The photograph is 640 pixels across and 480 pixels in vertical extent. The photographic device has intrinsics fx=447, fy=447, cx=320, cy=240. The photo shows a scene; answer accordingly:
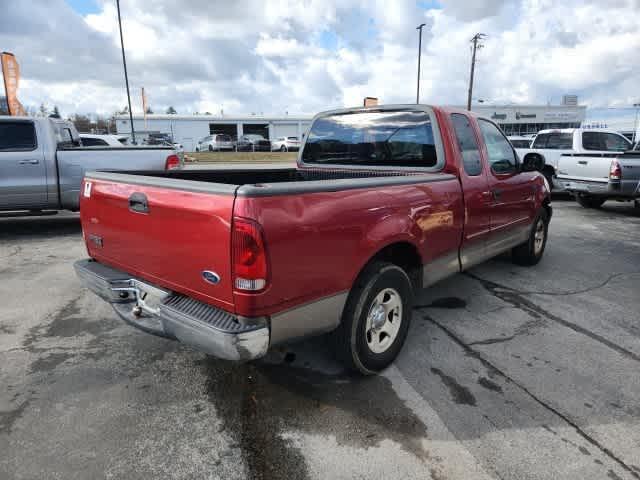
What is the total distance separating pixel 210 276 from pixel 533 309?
335 centimetres

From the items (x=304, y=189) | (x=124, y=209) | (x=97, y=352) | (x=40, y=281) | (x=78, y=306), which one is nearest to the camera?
(x=304, y=189)

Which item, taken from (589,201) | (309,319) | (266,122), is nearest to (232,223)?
(309,319)

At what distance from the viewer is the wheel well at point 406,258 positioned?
3.14 metres

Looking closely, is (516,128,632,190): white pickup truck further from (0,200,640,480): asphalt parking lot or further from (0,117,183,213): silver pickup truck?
(0,117,183,213): silver pickup truck

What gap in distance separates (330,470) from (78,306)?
3.22 metres

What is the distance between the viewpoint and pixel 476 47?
4084 cm

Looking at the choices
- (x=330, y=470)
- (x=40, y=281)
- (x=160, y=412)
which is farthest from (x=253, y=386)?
(x=40, y=281)

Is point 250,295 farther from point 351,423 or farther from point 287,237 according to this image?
point 351,423

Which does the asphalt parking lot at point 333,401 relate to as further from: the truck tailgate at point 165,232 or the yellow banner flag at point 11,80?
the yellow banner flag at point 11,80

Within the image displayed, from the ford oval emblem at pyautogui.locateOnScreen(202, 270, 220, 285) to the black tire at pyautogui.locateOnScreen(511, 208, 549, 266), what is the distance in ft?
14.0

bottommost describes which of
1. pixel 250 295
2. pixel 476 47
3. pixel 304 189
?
pixel 250 295

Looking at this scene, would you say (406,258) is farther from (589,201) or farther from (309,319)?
(589,201)

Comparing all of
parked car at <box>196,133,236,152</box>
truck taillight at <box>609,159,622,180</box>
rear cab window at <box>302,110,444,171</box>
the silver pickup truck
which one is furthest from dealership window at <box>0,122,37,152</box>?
parked car at <box>196,133,236,152</box>

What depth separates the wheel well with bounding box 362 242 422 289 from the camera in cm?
314
